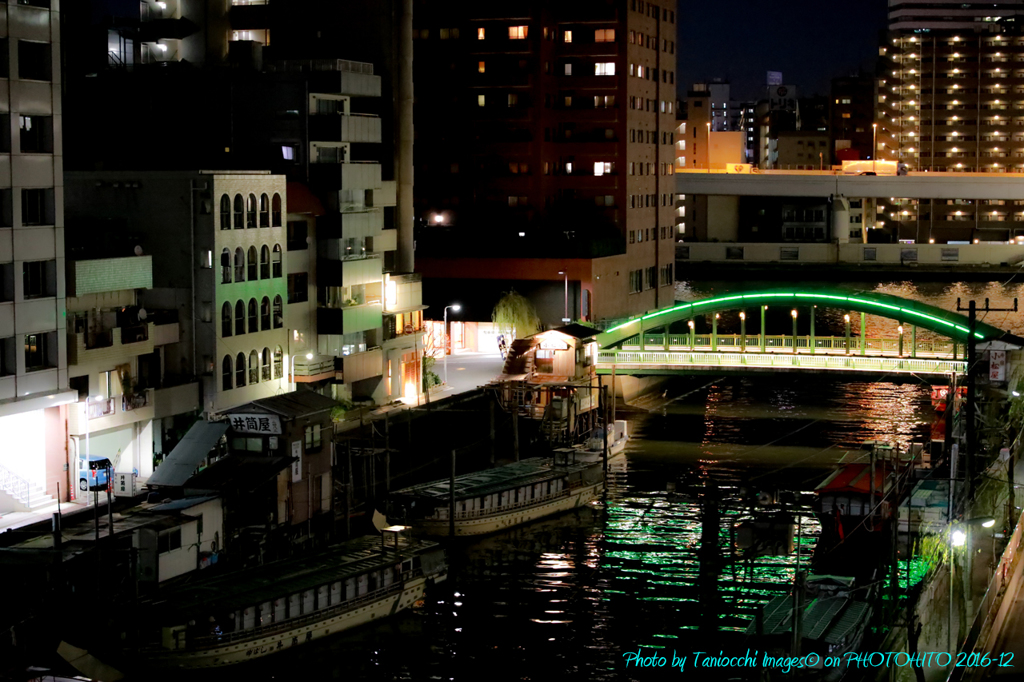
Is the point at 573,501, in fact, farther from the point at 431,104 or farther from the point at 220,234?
the point at 431,104

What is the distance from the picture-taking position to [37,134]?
29828 mm

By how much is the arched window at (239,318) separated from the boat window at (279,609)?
35.4 ft

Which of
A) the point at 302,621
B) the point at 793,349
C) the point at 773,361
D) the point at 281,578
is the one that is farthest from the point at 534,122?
the point at 302,621

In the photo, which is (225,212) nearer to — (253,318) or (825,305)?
(253,318)

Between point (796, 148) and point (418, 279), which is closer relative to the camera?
point (418, 279)

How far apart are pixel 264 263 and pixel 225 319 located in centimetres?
236

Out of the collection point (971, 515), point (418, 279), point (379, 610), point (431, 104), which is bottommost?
point (379, 610)

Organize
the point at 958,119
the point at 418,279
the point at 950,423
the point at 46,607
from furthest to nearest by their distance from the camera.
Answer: the point at 958,119 → the point at 418,279 → the point at 950,423 → the point at 46,607

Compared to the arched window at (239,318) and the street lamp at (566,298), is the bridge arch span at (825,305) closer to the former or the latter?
the street lamp at (566,298)

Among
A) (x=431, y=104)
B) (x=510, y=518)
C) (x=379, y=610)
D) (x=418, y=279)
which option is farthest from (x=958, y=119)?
(x=379, y=610)

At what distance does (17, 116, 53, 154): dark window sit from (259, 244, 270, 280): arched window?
7158 mm

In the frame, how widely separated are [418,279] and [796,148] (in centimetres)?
10706

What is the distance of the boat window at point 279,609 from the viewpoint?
2533cm

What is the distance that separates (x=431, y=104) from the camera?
6034 cm
